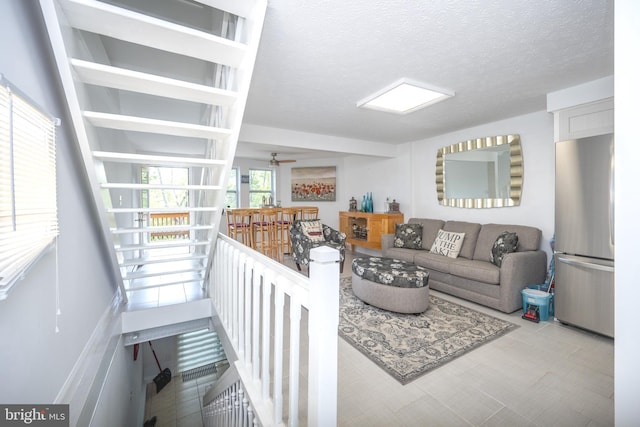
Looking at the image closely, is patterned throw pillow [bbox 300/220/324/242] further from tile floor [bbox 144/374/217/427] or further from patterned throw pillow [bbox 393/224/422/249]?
tile floor [bbox 144/374/217/427]

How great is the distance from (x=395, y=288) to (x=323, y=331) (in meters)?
2.11

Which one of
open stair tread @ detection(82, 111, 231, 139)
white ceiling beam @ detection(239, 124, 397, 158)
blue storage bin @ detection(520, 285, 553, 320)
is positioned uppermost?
white ceiling beam @ detection(239, 124, 397, 158)

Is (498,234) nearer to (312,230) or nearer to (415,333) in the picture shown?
(415,333)

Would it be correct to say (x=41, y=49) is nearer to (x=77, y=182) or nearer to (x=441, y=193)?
(x=77, y=182)

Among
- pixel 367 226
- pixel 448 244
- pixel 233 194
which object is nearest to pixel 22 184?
pixel 448 244

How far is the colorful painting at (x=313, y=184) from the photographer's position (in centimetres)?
704

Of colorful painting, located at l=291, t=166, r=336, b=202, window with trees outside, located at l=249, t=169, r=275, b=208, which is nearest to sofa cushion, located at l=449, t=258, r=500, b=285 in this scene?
colorful painting, located at l=291, t=166, r=336, b=202

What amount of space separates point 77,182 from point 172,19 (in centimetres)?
179

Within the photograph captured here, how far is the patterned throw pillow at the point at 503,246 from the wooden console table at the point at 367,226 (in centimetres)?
209

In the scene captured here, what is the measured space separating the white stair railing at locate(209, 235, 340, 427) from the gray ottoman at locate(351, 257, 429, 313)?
0.99 metres

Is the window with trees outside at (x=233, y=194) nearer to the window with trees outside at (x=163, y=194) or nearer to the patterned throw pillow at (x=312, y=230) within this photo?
the window with trees outside at (x=163, y=194)

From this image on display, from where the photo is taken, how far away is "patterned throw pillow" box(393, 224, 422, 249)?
175 inches

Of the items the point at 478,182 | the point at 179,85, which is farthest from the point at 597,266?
the point at 179,85

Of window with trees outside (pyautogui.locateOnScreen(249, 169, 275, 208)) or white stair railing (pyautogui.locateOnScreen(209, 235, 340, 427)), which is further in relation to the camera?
window with trees outside (pyautogui.locateOnScreen(249, 169, 275, 208))
